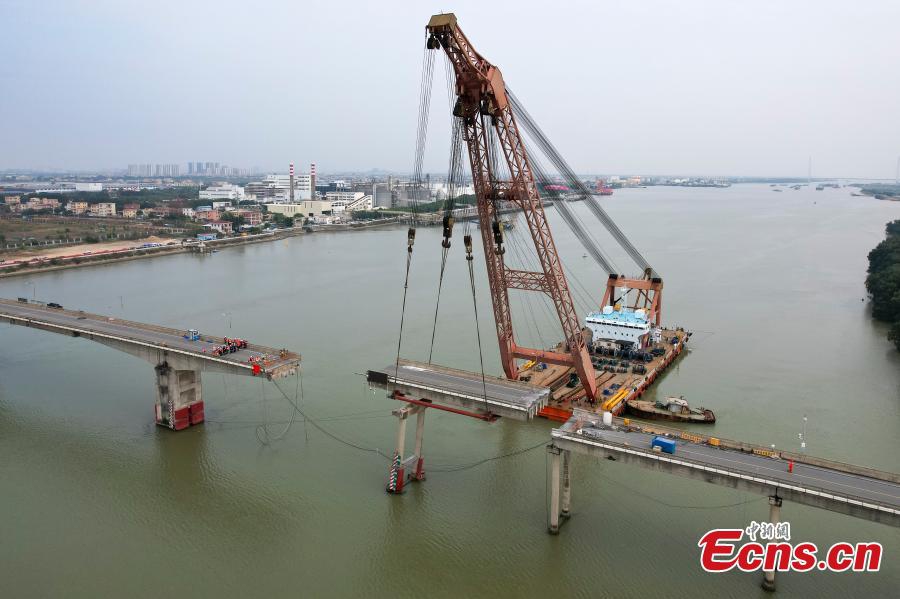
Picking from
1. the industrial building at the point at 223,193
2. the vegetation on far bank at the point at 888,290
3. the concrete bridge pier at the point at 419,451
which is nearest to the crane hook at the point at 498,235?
the concrete bridge pier at the point at 419,451

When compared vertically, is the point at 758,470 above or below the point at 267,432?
above

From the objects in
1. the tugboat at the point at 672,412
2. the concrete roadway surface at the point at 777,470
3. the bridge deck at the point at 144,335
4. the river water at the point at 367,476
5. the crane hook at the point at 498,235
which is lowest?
the river water at the point at 367,476

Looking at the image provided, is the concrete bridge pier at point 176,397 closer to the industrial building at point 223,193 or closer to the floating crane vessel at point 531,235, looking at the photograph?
the floating crane vessel at point 531,235

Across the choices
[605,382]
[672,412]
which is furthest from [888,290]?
[672,412]

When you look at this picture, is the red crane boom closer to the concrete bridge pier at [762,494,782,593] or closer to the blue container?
the blue container

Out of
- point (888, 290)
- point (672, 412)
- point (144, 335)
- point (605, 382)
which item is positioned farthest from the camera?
point (888, 290)

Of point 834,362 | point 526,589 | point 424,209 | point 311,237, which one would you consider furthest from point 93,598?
point 424,209

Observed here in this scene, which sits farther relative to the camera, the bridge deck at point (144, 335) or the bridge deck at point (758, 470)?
the bridge deck at point (144, 335)

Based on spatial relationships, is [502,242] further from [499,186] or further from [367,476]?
[367,476]
